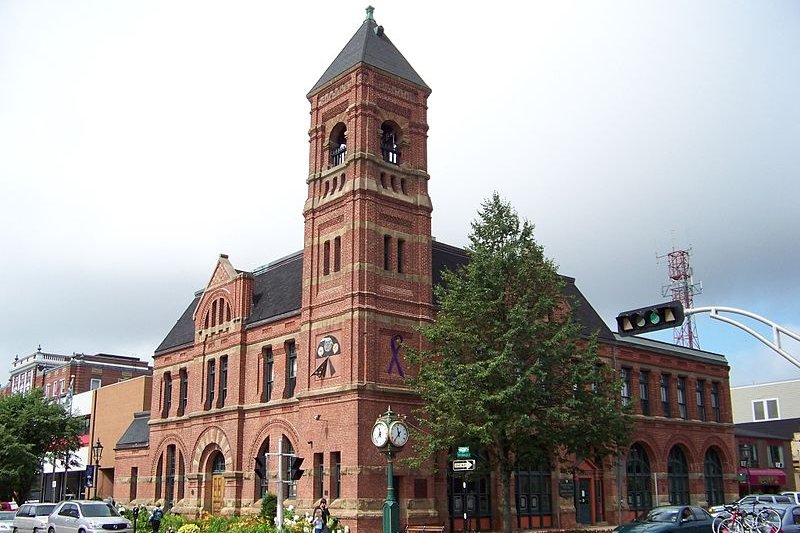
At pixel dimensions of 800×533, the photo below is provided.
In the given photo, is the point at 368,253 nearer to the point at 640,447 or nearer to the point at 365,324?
the point at 365,324

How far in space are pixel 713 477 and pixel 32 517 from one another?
41.5m

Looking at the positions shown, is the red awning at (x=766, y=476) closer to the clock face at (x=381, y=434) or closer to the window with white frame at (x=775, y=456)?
the window with white frame at (x=775, y=456)

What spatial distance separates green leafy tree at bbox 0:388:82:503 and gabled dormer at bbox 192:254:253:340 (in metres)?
15.4

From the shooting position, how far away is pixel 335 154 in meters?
41.9

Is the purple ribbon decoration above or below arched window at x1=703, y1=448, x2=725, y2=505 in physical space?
above

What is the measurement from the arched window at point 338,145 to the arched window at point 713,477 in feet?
106

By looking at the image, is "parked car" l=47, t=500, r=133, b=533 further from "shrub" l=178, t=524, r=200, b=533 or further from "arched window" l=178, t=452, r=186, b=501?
"arched window" l=178, t=452, r=186, b=501

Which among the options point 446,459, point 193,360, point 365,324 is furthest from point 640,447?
point 193,360

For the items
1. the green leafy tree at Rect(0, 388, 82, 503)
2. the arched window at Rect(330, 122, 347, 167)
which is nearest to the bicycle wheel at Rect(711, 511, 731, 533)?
the arched window at Rect(330, 122, 347, 167)

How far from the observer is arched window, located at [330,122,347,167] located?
41.7 meters

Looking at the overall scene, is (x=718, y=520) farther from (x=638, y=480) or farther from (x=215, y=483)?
(x=215, y=483)

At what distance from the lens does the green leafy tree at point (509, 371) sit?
32.6 m

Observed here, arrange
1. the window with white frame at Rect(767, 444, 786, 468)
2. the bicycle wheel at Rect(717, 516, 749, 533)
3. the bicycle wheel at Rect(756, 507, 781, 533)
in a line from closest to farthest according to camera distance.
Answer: the bicycle wheel at Rect(717, 516, 749, 533)
the bicycle wheel at Rect(756, 507, 781, 533)
the window with white frame at Rect(767, 444, 786, 468)

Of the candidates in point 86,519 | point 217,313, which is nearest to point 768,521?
point 86,519
